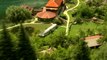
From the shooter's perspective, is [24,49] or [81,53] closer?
[24,49]

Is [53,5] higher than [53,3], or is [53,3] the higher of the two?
[53,3]

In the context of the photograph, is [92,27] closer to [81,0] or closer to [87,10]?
[87,10]

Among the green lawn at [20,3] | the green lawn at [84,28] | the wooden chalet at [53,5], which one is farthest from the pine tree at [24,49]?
the green lawn at [20,3]

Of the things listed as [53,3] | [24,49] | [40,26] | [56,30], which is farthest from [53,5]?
[24,49]

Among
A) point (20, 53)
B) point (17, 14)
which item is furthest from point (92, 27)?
point (20, 53)

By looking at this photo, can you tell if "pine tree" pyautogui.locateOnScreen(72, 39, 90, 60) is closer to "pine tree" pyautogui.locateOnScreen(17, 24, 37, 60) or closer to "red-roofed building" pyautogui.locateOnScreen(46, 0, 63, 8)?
"pine tree" pyautogui.locateOnScreen(17, 24, 37, 60)

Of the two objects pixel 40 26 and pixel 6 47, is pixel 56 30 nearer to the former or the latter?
pixel 40 26
